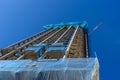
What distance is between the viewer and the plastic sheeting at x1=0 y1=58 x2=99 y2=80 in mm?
12859

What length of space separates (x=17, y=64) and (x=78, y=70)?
3338mm

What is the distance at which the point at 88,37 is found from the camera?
5297cm

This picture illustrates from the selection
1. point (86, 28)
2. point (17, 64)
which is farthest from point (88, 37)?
point (17, 64)

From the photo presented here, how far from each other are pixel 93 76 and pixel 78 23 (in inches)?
1559

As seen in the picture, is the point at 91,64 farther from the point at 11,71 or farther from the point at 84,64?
the point at 11,71

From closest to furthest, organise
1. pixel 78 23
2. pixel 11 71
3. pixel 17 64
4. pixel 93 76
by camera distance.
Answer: pixel 93 76 → pixel 11 71 → pixel 17 64 → pixel 78 23

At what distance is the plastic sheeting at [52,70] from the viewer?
12859 millimetres

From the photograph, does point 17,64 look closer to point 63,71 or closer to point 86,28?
point 63,71

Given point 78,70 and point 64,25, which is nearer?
point 78,70

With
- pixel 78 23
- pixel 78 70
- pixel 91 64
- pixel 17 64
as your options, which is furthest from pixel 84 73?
pixel 78 23

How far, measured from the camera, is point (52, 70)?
13.3 m

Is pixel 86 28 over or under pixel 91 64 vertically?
over

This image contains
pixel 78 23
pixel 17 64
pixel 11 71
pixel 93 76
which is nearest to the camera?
pixel 93 76

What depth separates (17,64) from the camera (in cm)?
1481
